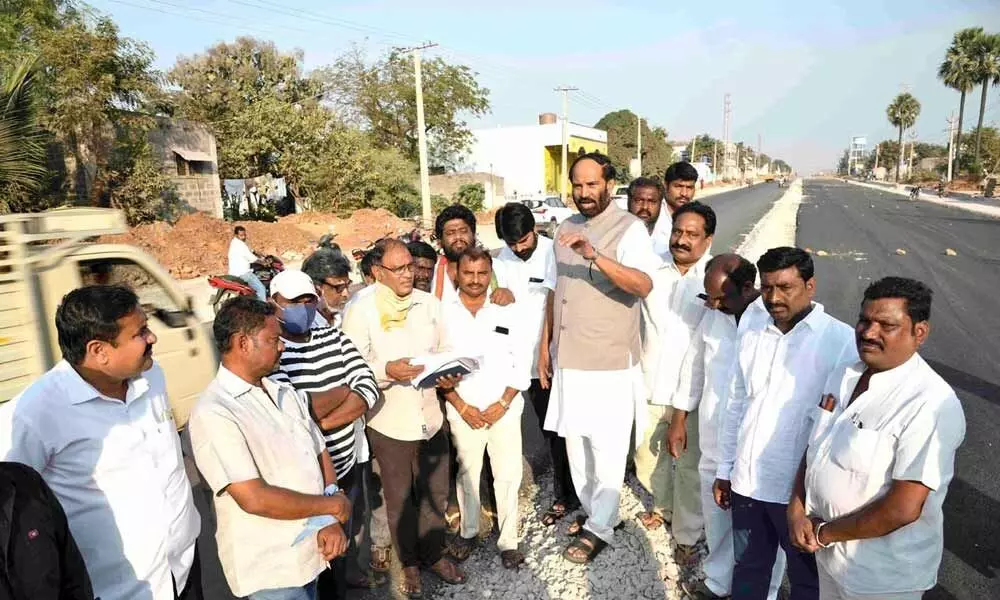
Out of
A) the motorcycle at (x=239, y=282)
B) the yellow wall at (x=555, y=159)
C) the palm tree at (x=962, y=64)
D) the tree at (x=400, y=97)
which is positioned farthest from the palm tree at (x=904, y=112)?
the motorcycle at (x=239, y=282)

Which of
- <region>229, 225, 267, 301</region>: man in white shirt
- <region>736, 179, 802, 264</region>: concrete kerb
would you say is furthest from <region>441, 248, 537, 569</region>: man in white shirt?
<region>736, 179, 802, 264</region>: concrete kerb

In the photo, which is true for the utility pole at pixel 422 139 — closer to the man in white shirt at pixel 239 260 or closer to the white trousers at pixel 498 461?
the man in white shirt at pixel 239 260

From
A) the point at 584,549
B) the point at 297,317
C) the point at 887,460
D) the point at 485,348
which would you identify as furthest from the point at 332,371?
the point at 887,460

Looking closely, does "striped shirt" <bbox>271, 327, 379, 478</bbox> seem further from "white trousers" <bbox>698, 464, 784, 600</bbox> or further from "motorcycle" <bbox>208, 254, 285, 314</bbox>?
"motorcycle" <bbox>208, 254, 285, 314</bbox>

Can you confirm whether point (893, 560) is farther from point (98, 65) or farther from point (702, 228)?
point (98, 65)

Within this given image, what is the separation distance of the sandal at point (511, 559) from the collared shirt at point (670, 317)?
1179mm

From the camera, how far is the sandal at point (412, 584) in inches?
124

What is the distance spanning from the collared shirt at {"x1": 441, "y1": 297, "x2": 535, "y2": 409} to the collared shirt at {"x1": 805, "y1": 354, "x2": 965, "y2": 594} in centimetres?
167

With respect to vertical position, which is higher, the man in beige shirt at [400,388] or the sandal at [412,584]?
the man in beige shirt at [400,388]

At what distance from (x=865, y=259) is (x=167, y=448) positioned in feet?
51.3

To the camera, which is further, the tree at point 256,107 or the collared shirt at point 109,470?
the tree at point 256,107

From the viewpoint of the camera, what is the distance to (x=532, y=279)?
12.8 feet

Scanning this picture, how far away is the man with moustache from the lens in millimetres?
3146

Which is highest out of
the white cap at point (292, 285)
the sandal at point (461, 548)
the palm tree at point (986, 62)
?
the palm tree at point (986, 62)
